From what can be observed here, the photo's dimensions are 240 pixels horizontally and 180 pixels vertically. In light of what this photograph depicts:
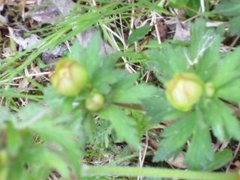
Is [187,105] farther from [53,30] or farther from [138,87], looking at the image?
[53,30]

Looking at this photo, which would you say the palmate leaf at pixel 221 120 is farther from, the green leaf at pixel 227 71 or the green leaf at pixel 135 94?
the green leaf at pixel 135 94

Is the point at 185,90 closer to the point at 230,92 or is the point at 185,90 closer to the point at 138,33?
the point at 230,92

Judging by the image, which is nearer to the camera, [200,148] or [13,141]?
[13,141]

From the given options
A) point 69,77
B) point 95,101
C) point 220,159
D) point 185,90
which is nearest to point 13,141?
point 69,77

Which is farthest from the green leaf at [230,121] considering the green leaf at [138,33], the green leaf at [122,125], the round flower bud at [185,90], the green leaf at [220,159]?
the green leaf at [138,33]

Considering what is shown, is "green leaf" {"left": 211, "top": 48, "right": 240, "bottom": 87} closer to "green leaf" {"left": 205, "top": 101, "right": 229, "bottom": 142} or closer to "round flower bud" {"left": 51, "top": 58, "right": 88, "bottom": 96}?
"green leaf" {"left": 205, "top": 101, "right": 229, "bottom": 142}

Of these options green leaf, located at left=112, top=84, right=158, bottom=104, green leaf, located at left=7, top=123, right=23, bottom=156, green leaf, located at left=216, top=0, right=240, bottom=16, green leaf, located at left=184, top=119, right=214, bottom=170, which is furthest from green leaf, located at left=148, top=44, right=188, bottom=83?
green leaf, located at left=7, top=123, right=23, bottom=156

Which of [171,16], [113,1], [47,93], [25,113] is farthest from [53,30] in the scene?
[25,113]

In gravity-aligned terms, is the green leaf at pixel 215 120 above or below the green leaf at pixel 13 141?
below
